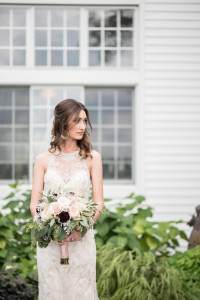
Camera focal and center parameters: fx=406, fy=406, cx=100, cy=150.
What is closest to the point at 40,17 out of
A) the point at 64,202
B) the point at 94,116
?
the point at 94,116

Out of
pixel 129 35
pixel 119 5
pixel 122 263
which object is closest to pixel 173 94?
pixel 129 35

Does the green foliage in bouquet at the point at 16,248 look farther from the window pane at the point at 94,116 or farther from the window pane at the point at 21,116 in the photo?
the window pane at the point at 94,116

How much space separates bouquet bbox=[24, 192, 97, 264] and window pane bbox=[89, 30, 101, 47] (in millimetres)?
4511

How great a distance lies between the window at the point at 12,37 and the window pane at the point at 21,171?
171 cm

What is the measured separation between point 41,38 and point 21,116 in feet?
4.44

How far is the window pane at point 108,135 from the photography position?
22.7 feet

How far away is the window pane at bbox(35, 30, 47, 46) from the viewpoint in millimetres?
6816

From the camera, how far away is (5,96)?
682cm

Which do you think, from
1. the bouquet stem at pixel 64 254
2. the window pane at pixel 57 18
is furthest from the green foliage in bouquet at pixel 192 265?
the window pane at pixel 57 18

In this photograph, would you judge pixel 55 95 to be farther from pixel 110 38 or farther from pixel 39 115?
pixel 110 38

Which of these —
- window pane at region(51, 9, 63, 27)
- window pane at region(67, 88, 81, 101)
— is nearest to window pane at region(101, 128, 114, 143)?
window pane at region(67, 88, 81, 101)

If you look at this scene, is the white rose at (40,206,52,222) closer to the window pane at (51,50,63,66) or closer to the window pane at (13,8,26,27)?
the window pane at (51,50,63,66)

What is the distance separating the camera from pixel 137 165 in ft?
22.2

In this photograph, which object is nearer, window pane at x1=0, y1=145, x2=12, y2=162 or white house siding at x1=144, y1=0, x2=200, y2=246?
white house siding at x1=144, y1=0, x2=200, y2=246
